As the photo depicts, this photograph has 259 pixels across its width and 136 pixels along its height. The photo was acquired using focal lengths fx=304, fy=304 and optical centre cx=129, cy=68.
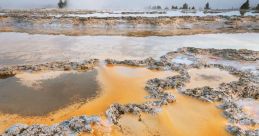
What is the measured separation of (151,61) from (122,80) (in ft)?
10.2

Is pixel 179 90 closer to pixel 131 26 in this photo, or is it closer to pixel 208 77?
pixel 208 77

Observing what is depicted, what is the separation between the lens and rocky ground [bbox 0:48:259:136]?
821 cm

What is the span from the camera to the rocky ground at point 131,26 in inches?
1057

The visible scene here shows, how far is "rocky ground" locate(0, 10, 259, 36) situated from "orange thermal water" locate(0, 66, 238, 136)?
48.2 feet

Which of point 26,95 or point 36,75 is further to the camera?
point 36,75

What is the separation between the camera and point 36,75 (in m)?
12.9

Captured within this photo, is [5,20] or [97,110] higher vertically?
[5,20]

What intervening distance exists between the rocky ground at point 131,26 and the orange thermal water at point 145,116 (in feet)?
48.2

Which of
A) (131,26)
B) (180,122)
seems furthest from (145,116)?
(131,26)

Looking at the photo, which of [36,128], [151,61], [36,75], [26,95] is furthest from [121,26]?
[36,128]

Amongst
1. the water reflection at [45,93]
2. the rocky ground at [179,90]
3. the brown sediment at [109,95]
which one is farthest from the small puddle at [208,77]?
the water reflection at [45,93]

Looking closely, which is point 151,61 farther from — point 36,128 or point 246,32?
point 246,32

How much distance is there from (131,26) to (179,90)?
19161 mm

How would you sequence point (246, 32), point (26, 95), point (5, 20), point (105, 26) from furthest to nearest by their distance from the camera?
point (5, 20) < point (105, 26) < point (246, 32) < point (26, 95)
